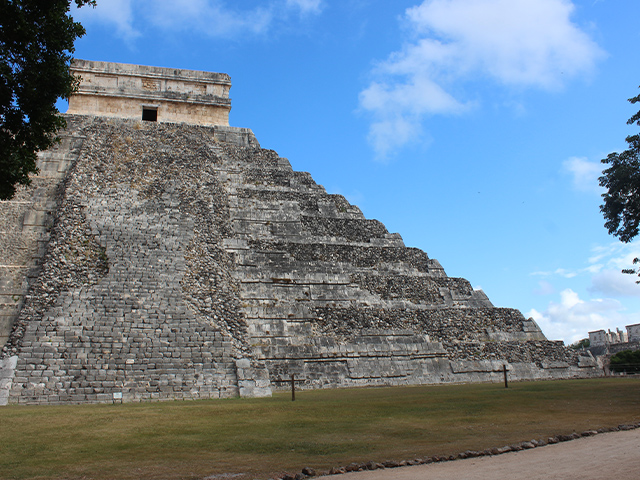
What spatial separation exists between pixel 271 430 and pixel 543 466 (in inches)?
140

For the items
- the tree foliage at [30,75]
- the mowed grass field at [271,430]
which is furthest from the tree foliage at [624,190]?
the tree foliage at [30,75]

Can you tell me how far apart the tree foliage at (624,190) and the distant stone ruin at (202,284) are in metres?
6.11

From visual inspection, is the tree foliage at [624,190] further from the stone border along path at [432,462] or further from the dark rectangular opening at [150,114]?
the dark rectangular opening at [150,114]

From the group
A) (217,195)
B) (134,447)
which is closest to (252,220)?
(217,195)

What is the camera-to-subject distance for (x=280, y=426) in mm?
7754

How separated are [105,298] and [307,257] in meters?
6.72

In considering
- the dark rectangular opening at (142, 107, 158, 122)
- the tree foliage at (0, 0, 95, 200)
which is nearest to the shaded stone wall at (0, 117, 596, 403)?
the dark rectangular opening at (142, 107, 158, 122)

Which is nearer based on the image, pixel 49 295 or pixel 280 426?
pixel 280 426

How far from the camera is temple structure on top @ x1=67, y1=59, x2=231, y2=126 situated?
22.7 m

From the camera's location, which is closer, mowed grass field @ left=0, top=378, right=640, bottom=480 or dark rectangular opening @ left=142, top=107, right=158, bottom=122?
mowed grass field @ left=0, top=378, right=640, bottom=480

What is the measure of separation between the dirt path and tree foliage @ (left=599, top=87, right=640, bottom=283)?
24.2ft

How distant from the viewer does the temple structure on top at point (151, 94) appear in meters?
22.7

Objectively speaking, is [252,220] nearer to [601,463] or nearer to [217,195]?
[217,195]

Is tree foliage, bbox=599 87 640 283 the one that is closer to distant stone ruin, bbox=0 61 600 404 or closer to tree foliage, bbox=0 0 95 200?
distant stone ruin, bbox=0 61 600 404
